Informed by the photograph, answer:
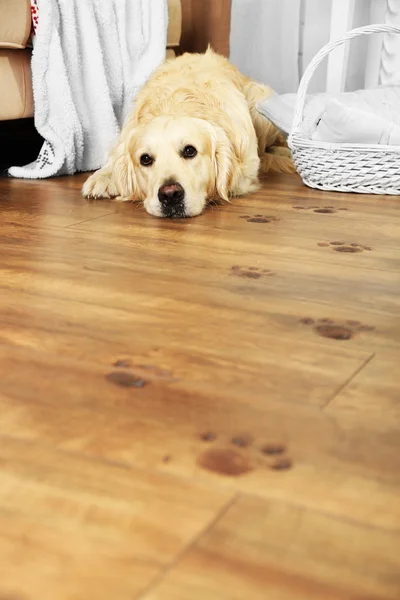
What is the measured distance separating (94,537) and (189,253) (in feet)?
3.54

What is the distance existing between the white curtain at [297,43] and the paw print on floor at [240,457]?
315 centimetres

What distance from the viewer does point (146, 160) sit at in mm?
2301

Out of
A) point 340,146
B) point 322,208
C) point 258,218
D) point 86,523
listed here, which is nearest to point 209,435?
point 86,523

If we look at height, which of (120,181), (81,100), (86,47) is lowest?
(120,181)

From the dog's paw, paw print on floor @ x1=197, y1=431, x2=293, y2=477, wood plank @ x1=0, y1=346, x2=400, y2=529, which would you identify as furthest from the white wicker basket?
paw print on floor @ x1=197, y1=431, x2=293, y2=477

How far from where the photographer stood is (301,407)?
890 mm

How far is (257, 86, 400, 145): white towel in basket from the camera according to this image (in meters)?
2.35

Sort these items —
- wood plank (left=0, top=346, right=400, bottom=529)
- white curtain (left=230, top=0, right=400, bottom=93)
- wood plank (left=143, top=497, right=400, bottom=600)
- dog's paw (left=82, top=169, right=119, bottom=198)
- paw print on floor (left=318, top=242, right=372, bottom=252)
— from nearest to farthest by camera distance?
wood plank (left=143, top=497, right=400, bottom=600)
wood plank (left=0, top=346, right=400, bottom=529)
paw print on floor (left=318, top=242, right=372, bottom=252)
dog's paw (left=82, top=169, right=119, bottom=198)
white curtain (left=230, top=0, right=400, bottom=93)

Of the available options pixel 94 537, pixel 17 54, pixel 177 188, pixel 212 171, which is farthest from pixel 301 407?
pixel 17 54

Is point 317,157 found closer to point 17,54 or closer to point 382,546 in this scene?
point 17,54

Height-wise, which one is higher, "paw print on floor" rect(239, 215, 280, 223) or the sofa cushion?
the sofa cushion

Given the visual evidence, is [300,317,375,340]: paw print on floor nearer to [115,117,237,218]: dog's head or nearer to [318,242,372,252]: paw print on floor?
[318,242,372,252]: paw print on floor

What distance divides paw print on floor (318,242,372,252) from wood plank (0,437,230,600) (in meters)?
1.05

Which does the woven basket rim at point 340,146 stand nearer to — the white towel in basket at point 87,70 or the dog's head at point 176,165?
the dog's head at point 176,165
